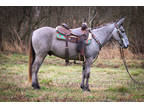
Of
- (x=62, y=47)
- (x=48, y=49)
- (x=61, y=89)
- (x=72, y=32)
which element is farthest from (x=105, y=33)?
(x=61, y=89)

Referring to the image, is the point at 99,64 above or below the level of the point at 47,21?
below

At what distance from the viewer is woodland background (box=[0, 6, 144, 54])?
743 centimetres

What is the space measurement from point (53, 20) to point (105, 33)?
19.1ft

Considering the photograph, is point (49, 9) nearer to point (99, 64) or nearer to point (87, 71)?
point (99, 64)

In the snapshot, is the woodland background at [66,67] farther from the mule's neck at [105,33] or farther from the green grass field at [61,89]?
the mule's neck at [105,33]

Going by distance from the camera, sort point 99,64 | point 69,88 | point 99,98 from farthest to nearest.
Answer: point 99,64 → point 69,88 → point 99,98

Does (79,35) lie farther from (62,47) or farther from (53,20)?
(53,20)

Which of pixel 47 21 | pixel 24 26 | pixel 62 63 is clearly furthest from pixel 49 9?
pixel 62 63

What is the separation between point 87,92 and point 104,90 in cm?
59

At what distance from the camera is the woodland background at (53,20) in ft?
24.4

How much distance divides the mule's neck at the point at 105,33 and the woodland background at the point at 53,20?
2.64 m

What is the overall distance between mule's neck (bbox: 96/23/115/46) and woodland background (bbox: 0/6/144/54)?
2644mm

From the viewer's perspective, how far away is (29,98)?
4.27m

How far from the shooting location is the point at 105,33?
540 cm
